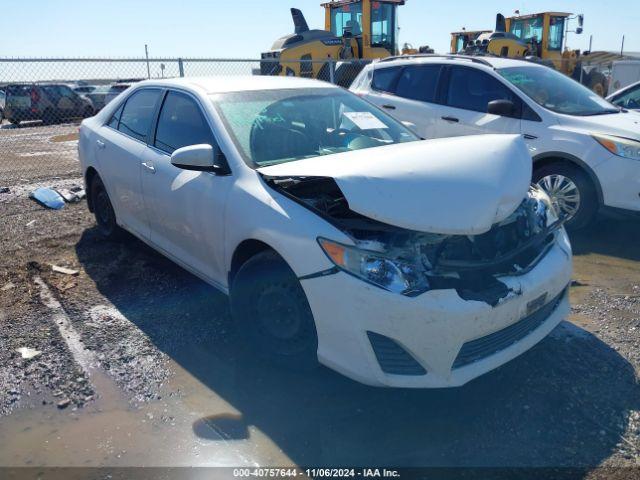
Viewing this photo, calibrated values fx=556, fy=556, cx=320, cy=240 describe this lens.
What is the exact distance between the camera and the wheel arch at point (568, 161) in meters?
5.47

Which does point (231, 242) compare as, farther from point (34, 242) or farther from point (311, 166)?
point (34, 242)

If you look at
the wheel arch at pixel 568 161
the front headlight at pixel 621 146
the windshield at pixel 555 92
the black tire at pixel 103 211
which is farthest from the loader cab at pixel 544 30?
the black tire at pixel 103 211

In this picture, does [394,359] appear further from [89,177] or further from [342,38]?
[342,38]

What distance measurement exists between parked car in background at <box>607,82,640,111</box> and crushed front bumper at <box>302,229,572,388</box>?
6.48 meters

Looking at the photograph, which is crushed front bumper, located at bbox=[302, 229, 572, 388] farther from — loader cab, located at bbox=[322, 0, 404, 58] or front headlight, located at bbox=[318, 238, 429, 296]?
loader cab, located at bbox=[322, 0, 404, 58]

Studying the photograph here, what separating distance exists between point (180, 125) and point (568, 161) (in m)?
3.94

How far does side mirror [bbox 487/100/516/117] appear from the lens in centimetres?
595

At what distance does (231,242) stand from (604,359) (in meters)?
2.39

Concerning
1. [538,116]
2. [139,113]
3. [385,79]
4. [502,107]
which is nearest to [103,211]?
[139,113]

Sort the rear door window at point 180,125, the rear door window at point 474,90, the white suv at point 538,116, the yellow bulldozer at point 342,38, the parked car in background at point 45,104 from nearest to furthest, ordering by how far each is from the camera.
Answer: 1. the rear door window at point 180,125
2. the white suv at point 538,116
3. the rear door window at point 474,90
4. the yellow bulldozer at point 342,38
5. the parked car in background at point 45,104

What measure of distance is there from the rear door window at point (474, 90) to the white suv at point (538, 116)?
0.01 m

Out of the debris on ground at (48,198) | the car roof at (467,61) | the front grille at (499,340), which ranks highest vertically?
the car roof at (467,61)

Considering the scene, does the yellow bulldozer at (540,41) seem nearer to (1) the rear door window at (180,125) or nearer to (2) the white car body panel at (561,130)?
(2) the white car body panel at (561,130)

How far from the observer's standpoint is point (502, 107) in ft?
19.6
